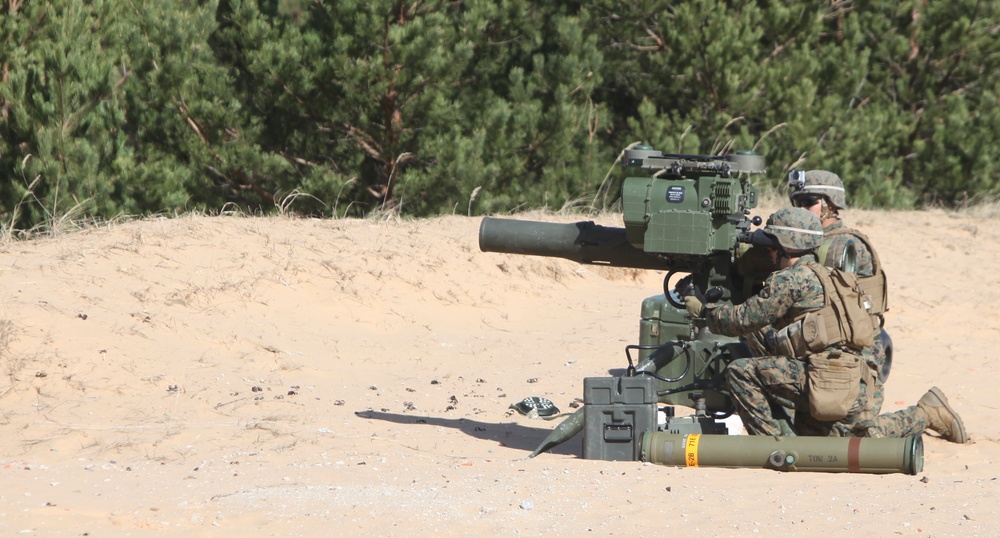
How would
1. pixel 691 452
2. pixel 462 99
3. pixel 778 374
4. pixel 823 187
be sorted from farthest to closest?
pixel 462 99, pixel 823 187, pixel 778 374, pixel 691 452

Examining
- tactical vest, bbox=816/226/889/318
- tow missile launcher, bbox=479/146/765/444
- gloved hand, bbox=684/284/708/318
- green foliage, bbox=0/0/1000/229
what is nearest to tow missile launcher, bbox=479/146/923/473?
tow missile launcher, bbox=479/146/765/444

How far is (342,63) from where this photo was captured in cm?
1272

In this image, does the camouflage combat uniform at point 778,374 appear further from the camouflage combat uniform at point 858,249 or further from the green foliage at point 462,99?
the green foliage at point 462,99

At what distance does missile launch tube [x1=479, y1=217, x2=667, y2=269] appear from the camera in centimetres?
607

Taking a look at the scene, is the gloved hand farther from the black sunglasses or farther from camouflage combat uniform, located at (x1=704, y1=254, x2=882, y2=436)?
the black sunglasses

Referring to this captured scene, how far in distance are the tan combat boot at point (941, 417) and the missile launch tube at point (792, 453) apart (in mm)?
884

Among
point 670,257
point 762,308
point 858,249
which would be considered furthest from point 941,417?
point 670,257

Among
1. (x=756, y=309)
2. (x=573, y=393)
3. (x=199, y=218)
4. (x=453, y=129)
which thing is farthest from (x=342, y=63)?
(x=756, y=309)

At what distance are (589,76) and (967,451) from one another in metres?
8.68

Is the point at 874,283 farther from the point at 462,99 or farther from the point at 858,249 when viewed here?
the point at 462,99

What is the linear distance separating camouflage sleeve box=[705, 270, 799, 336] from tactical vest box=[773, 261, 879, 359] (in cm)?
12

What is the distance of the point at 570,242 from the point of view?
6.16 m

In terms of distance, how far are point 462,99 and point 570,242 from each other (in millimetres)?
8292

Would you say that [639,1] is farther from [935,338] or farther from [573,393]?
[573,393]
